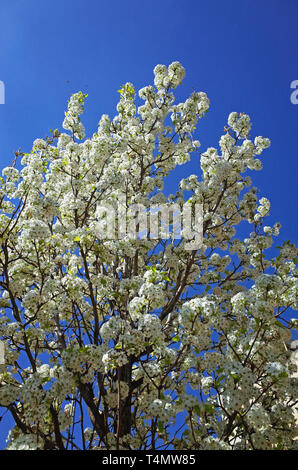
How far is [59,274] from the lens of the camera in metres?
7.76

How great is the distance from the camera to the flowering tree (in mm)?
4809

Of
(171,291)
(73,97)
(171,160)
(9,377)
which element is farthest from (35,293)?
(171,160)

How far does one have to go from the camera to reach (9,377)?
5.44m

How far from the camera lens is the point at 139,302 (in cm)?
505

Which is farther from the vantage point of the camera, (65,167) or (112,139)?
(65,167)

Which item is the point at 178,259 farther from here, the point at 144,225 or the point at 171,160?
the point at 171,160

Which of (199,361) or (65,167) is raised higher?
(65,167)

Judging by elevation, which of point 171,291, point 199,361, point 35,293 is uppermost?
point 171,291

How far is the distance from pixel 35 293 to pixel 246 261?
5.06 meters

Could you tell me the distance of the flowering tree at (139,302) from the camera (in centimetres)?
481

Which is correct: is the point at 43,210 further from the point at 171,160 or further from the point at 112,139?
the point at 171,160

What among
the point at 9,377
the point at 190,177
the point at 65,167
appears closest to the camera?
the point at 9,377
